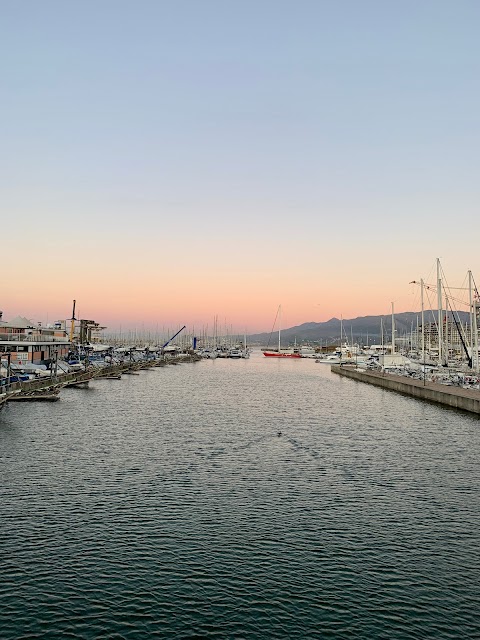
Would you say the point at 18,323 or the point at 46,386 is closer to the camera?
the point at 46,386

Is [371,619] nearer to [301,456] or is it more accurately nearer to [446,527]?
[446,527]

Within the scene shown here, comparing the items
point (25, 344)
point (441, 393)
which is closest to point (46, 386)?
point (25, 344)

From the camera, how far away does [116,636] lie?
19.4 m

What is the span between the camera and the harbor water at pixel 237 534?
68.6 ft

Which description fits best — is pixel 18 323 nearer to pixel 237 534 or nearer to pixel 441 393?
pixel 441 393

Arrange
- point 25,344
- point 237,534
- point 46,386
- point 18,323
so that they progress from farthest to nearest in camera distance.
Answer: point 18,323
point 25,344
point 46,386
point 237,534

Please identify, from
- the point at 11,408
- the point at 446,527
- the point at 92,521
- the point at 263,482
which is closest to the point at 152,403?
the point at 11,408

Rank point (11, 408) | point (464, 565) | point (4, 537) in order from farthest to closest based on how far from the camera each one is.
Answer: point (11, 408)
point (4, 537)
point (464, 565)

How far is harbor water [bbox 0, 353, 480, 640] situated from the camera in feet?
68.6

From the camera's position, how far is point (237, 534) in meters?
29.1

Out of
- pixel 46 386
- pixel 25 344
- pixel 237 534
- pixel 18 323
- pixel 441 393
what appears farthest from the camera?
pixel 18 323

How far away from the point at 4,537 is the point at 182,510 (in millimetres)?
10152

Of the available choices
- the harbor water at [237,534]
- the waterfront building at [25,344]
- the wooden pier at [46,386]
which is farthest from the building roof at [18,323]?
the harbor water at [237,534]

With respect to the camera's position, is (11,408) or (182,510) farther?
(11,408)
